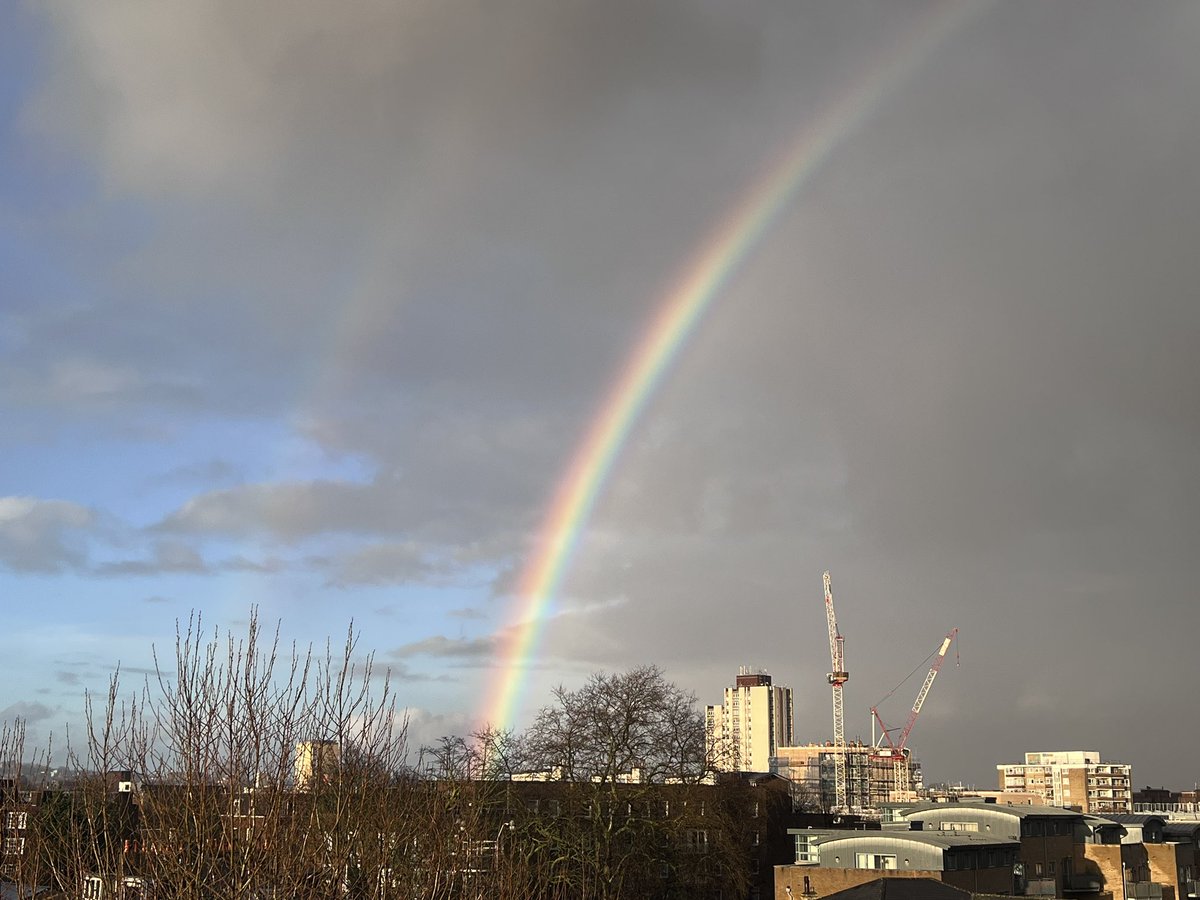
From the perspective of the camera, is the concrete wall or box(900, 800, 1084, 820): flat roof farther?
box(900, 800, 1084, 820): flat roof

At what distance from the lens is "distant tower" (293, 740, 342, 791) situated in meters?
17.1

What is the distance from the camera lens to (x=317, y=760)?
17750mm

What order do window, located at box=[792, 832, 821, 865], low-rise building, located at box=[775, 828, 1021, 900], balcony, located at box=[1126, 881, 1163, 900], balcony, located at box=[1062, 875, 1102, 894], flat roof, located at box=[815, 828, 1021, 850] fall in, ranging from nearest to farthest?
low-rise building, located at box=[775, 828, 1021, 900] < flat roof, located at box=[815, 828, 1021, 850] < window, located at box=[792, 832, 821, 865] < balcony, located at box=[1062, 875, 1102, 894] < balcony, located at box=[1126, 881, 1163, 900]

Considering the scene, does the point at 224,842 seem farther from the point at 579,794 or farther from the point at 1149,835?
the point at 1149,835

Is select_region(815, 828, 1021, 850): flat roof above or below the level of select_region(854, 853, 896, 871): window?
above

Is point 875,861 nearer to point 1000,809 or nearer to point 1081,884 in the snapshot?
point 1000,809

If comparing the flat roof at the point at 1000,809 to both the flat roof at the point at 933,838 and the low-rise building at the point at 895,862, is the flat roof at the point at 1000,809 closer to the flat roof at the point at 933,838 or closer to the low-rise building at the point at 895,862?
the flat roof at the point at 933,838

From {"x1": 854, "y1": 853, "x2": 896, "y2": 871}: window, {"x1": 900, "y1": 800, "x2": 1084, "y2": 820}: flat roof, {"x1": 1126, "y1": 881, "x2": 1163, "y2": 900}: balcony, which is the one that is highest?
{"x1": 900, "y1": 800, "x2": 1084, "y2": 820}: flat roof

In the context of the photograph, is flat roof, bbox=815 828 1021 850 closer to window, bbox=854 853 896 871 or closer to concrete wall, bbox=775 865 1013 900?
window, bbox=854 853 896 871

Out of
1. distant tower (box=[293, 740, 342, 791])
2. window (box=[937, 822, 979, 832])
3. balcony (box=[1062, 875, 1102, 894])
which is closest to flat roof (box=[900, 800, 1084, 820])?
window (box=[937, 822, 979, 832])

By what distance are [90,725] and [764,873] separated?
222 feet

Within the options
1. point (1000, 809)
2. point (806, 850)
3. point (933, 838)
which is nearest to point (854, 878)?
point (933, 838)

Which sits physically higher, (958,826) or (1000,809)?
(1000,809)

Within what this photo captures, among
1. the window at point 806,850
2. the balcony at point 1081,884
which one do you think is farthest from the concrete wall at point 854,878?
the balcony at point 1081,884
